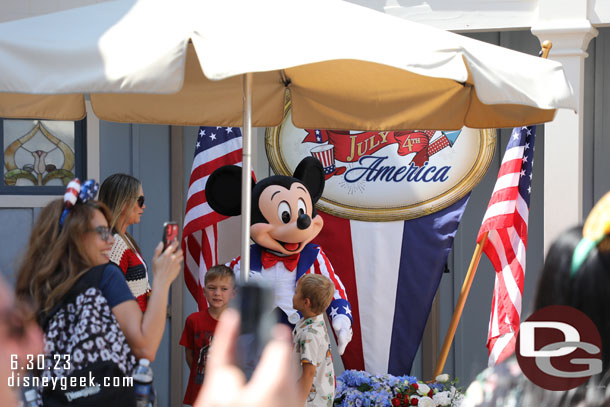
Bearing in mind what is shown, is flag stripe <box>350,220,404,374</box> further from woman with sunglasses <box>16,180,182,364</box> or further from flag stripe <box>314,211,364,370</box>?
woman with sunglasses <box>16,180,182,364</box>

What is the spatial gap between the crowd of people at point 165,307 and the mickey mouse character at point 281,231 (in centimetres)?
36

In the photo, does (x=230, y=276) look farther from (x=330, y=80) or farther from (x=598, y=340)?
(x=598, y=340)

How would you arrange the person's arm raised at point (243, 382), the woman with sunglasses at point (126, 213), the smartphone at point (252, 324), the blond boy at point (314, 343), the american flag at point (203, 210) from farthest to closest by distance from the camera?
the american flag at point (203, 210)
the woman with sunglasses at point (126, 213)
the blond boy at point (314, 343)
the smartphone at point (252, 324)
the person's arm raised at point (243, 382)

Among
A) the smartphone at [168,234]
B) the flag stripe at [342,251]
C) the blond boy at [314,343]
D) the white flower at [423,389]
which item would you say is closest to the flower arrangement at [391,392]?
the white flower at [423,389]

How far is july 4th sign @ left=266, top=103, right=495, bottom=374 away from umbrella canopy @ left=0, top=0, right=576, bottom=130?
121 centimetres

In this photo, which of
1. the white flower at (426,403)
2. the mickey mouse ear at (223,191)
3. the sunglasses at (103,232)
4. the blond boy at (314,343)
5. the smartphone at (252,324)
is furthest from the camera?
the mickey mouse ear at (223,191)

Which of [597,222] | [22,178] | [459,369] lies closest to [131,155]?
[22,178]

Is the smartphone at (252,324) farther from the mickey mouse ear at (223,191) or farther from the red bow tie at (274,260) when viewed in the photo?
the mickey mouse ear at (223,191)

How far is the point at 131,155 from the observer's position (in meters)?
5.78

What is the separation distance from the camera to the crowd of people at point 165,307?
931 millimetres

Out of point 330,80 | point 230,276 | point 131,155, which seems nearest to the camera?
point 330,80

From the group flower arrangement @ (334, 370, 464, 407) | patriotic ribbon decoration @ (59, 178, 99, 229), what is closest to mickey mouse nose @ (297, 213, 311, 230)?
flower arrangement @ (334, 370, 464, 407)

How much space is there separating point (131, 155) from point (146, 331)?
3292mm

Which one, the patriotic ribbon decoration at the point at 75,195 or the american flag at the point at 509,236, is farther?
the american flag at the point at 509,236
